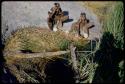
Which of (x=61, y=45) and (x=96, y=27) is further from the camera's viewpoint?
(x=96, y=27)

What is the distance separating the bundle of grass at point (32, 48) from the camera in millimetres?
3078

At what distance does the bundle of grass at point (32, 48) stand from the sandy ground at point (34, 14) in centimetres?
13

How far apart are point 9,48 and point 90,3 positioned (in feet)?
3.48

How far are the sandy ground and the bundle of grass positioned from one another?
0.13 m

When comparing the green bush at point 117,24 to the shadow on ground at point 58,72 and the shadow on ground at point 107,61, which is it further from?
the shadow on ground at point 58,72

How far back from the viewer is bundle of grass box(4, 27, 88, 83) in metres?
3.08

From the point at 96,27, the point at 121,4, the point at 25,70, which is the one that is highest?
the point at 121,4

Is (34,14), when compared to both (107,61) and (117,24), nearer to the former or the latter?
(117,24)

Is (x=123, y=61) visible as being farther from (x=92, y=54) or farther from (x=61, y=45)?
(x=61, y=45)

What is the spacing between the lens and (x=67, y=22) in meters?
3.70

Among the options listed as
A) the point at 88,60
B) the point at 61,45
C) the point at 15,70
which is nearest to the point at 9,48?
the point at 15,70

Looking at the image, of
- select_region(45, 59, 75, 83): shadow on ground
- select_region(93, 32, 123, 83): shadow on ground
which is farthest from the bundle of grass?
select_region(93, 32, 123, 83): shadow on ground

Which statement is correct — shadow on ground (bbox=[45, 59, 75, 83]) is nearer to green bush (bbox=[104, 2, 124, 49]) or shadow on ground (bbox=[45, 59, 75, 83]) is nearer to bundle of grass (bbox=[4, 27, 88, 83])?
bundle of grass (bbox=[4, 27, 88, 83])

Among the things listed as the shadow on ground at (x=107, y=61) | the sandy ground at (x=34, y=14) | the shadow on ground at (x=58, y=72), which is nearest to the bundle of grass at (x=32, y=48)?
the shadow on ground at (x=58, y=72)
